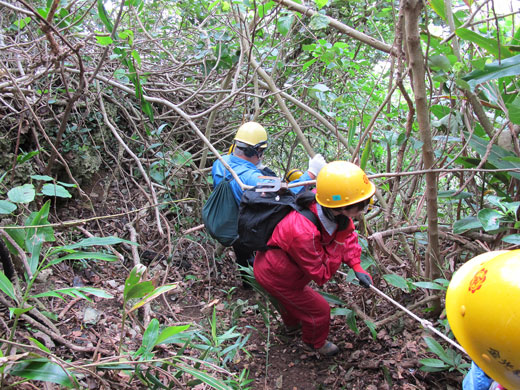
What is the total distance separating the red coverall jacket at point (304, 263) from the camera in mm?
2529

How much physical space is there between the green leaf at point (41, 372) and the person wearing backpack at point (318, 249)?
4.94 feet

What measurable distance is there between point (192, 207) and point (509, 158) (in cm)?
335

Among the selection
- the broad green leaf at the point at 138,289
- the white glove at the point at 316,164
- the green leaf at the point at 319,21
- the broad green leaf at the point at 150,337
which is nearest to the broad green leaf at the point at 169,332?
the broad green leaf at the point at 150,337

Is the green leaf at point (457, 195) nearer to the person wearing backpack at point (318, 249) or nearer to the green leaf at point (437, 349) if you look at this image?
the person wearing backpack at point (318, 249)

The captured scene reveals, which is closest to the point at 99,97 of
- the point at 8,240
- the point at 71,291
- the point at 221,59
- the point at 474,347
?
the point at 221,59

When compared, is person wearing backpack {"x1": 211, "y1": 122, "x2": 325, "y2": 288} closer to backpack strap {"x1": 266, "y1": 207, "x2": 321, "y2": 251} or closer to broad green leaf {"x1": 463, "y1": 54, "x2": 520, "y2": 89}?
backpack strap {"x1": 266, "y1": 207, "x2": 321, "y2": 251}

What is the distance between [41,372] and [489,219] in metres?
2.22

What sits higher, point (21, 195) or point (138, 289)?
point (21, 195)

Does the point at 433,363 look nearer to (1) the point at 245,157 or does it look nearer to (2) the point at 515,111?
(2) the point at 515,111

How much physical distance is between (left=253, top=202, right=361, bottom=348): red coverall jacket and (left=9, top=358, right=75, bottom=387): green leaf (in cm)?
151

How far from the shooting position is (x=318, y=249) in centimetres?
256

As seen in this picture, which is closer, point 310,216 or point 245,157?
point 310,216

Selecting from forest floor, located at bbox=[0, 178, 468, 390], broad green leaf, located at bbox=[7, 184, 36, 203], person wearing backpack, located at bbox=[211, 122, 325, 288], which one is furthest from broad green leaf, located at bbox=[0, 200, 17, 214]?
person wearing backpack, located at bbox=[211, 122, 325, 288]

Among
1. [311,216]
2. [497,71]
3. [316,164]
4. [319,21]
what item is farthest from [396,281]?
[319,21]
